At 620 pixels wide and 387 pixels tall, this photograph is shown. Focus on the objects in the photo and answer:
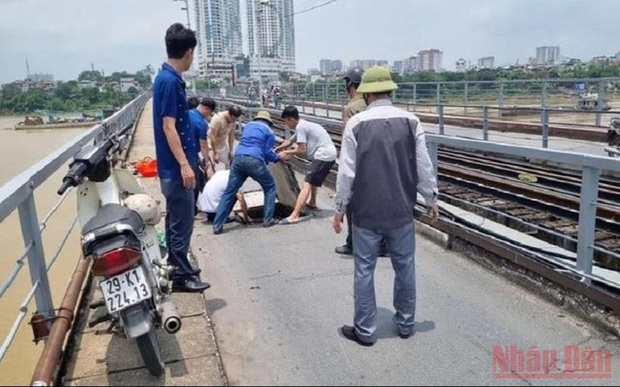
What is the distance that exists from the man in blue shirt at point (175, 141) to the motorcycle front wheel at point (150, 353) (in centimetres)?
121

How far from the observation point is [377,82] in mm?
3607

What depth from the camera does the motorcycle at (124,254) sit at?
3.08 meters

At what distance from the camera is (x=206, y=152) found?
779 centimetres

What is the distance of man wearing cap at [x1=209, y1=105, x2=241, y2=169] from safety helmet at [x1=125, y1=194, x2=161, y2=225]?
4.74 meters

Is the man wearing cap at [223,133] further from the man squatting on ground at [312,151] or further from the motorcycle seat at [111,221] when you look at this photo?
the motorcycle seat at [111,221]

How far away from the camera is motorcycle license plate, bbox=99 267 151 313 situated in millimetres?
3084

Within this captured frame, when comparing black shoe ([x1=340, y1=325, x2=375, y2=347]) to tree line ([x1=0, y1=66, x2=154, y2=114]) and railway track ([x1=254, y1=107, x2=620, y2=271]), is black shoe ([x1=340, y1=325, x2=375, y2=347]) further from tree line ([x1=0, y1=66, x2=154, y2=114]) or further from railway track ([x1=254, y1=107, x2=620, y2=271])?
tree line ([x1=0, y1=66, x2=154, y2=114])

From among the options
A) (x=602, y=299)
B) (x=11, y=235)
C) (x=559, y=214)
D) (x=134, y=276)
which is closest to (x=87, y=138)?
(x=134, y=276)

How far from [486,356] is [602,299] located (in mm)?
1015

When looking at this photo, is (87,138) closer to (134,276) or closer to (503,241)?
(134,276)

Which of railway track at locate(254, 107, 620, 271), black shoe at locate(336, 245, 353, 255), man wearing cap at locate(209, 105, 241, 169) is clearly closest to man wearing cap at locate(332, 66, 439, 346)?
railway track at locate(254, 107, 620, 271)

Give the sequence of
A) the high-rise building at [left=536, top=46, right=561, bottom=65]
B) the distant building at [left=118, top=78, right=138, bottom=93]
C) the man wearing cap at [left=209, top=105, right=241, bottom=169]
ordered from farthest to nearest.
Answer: the distant building at [left=118, top=78, right=138, bottom=93] → the high-rise building at [left=536, top=46, right=561, bottom=65] → the man wearing cap at [left=209, top=105, right=241, bottom=169]

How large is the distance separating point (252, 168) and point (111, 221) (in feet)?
11.8

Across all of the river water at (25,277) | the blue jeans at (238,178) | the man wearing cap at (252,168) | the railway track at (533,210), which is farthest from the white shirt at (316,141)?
the river water at (25,277)
